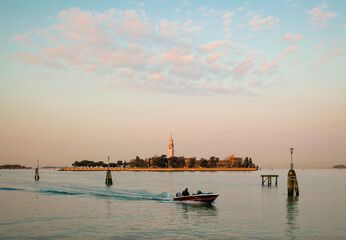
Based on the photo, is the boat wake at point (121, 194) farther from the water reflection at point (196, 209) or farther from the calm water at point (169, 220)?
the water reflection at point (196, 209)

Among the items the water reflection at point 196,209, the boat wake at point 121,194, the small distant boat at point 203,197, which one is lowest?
the boat wake at point 121,194

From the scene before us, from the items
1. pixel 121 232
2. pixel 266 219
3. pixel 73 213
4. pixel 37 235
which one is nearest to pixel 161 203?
pixel 73 213

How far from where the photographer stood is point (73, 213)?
41125 mm

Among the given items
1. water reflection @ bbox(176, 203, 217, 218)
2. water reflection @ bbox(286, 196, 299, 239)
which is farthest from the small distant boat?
water reflection @ bbox(286, 196, 299, 239)

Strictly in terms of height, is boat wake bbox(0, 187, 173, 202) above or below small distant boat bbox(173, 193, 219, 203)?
below

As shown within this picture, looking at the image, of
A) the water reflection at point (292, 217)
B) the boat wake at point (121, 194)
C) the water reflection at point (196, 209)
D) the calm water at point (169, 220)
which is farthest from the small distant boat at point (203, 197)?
the water reflection at point (292, 217)

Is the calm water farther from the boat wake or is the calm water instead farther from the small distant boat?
the boat wake

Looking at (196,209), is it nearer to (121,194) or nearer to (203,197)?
(203,197)

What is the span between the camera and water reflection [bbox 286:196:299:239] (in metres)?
31.6

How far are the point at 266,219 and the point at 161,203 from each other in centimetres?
1818

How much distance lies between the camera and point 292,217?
40.0 metres

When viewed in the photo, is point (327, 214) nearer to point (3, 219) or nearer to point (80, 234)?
point (80, 234)

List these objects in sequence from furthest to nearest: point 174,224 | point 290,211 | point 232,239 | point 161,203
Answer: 1. point 161,203
2. point 290,211
3. point 174,224
4. point 232,239

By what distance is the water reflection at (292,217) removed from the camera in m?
31.6
